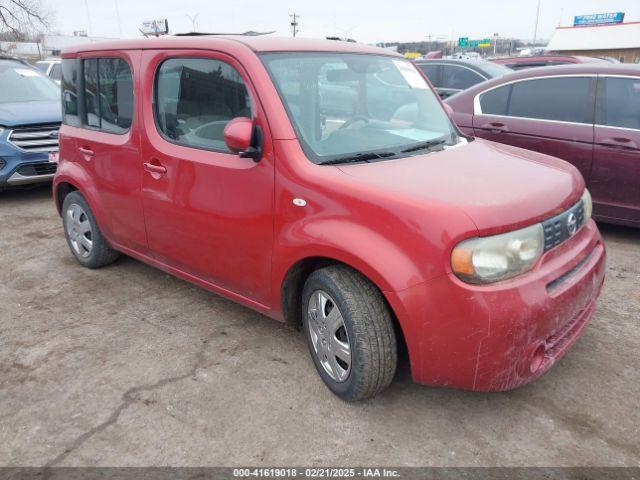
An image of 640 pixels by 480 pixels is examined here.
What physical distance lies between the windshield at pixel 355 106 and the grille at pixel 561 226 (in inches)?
32.7

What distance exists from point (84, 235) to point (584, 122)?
454 centimetres

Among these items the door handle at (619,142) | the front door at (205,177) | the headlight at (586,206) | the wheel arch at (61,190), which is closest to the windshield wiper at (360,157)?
the front door at (205,177)

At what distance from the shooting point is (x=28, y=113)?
6.91 meters

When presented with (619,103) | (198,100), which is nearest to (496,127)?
(619,103)

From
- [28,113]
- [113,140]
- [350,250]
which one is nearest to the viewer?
[350,250]

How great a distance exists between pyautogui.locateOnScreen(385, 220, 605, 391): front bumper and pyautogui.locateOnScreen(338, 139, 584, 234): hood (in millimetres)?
251

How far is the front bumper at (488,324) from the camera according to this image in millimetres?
2234

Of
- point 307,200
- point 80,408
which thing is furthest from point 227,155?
point 80,408

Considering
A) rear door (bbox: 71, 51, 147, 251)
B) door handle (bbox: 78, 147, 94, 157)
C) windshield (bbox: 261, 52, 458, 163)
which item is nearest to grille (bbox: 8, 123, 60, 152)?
rear door (bbox: 71, 51, 147, 251)

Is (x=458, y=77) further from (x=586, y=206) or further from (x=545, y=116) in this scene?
(x=586, y=206)

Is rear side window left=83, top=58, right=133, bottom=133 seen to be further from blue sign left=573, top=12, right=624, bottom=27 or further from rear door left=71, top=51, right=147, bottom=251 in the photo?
blue sign left=573, top=12, right=624, bottom=27

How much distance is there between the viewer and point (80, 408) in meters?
2.78

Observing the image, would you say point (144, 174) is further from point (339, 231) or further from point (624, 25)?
point (624, 25)

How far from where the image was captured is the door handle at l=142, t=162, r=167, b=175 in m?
3.38
